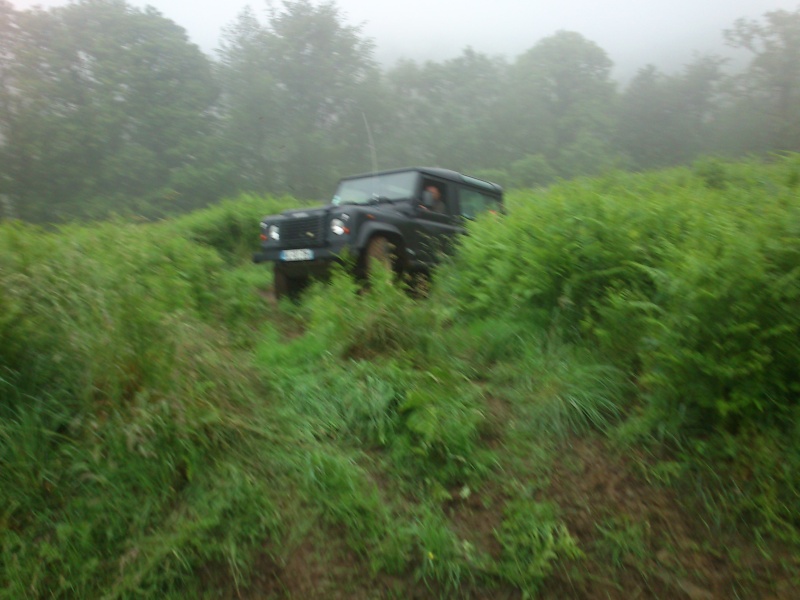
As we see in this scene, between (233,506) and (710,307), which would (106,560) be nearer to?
(233,506)

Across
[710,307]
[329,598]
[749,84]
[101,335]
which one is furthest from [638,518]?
[749,84]

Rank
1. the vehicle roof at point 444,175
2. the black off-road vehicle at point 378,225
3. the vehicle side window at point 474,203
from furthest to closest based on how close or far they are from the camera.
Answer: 1. the vehicle side window at point 474,203
2. the vehicle roof at point 444,175
3. the black off-road vehicle at point 378,225

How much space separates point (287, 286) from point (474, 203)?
2.95 m

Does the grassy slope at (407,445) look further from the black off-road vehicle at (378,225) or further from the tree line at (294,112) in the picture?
the tree line at (294,112)

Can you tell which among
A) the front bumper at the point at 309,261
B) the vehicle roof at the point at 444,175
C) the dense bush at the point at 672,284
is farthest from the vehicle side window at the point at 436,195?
the front bumper at the point at 309,261

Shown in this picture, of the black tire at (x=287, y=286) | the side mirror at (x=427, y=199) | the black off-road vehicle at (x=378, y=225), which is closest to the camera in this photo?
the black off-road vehicle at (x=378, y=225)

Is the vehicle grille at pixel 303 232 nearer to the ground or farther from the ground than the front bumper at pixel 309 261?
farther from the ground

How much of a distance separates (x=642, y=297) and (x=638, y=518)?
5.68ft

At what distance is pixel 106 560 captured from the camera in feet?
10.3

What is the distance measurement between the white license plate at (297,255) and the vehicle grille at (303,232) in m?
0.07

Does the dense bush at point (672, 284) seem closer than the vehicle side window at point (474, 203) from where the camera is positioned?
Yes

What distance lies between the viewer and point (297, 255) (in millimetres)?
7402

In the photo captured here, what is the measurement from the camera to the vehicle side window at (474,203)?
8.97m

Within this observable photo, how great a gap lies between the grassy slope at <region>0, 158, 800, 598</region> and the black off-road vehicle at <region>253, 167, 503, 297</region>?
87.6 inches
